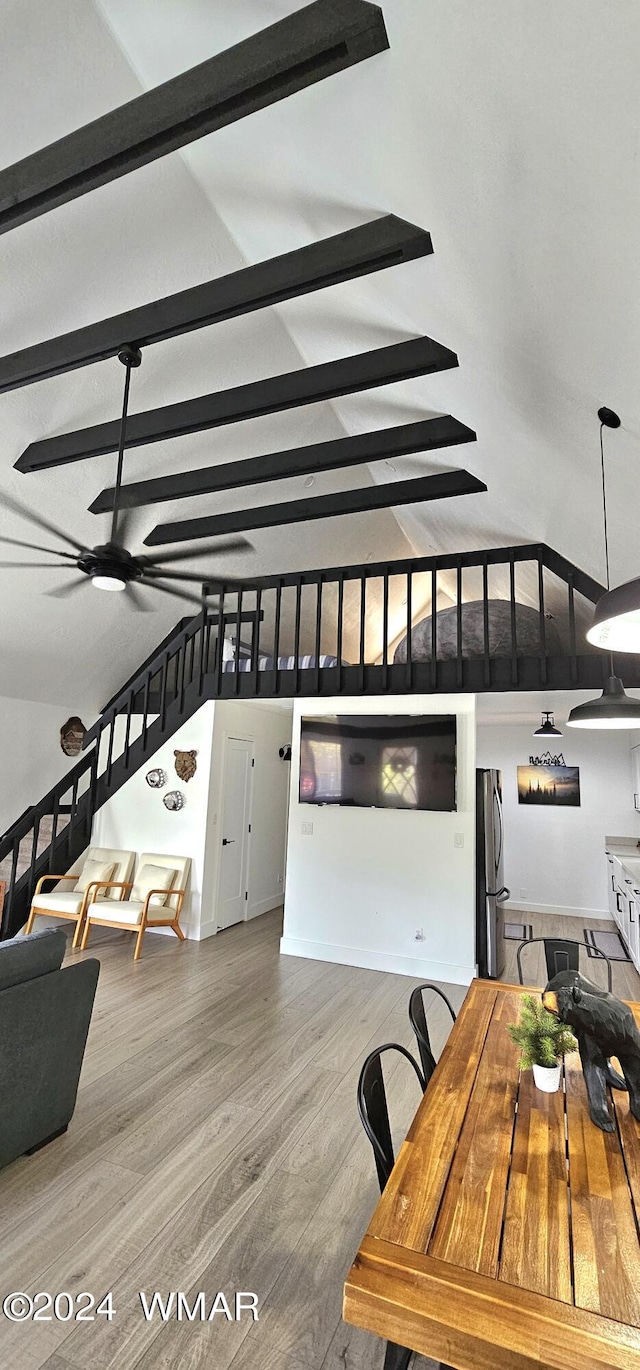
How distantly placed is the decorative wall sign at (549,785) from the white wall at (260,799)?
3196 mm

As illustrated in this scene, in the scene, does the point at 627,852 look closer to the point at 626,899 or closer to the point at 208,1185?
the point at 626,899

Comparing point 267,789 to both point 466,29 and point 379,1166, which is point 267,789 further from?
point 466,29

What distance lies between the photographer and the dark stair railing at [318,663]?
15.4 ft

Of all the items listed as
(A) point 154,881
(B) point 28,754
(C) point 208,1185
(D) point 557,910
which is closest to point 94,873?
(A) point 154,881

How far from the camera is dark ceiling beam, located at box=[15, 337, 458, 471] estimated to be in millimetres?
2920

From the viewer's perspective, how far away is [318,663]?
17.6ft

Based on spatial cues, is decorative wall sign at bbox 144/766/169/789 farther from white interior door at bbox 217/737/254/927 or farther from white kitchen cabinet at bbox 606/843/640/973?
white kitchen cabinet at bbox 606/843/640/973

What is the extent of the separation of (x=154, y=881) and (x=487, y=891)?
3202mm

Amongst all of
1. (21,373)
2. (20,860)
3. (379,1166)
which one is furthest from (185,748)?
(379,1166)

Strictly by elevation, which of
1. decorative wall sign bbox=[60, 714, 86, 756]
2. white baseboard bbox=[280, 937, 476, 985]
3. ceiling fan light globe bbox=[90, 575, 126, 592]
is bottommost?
white baseboard bbox=[280, 937, 476, 985]

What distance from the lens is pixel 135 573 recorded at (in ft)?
10.6

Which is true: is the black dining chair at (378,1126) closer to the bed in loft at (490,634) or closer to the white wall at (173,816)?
the bed in loft at (490,634)

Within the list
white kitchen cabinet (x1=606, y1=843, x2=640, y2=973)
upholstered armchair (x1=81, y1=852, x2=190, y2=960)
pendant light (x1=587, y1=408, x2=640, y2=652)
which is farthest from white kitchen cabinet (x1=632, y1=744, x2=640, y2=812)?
pendant light (x1=587, y1=408, x2=640, y2=652)

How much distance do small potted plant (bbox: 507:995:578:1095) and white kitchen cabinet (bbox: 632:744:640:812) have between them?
217 inches
